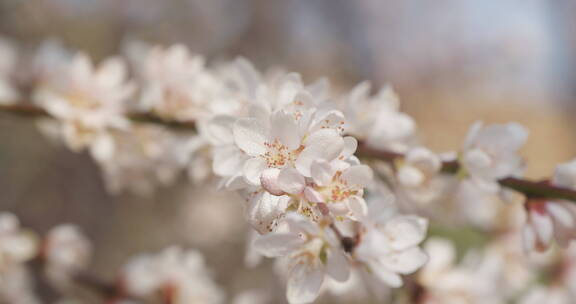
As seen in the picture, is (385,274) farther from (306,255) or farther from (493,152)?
(493,152)

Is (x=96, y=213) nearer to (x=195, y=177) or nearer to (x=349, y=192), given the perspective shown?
(x=195, y=177)

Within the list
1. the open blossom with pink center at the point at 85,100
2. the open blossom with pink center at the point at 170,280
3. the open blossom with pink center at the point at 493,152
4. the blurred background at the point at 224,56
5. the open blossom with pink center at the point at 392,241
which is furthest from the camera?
the blurred background at the point at 224,56

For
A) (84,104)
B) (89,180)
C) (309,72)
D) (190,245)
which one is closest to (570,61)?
(309,72)

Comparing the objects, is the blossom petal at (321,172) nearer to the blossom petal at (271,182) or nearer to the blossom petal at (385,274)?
the blossom petal at (271,182)

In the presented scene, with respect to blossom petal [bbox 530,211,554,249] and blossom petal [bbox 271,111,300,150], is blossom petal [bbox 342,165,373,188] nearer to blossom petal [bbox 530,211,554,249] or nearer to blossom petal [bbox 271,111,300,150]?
blossom petal [bbox 271,111,300,150]

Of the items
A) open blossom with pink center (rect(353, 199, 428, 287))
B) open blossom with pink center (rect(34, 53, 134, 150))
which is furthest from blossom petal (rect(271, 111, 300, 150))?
open blossom with pink center (rect(34, 53, 134, 150))

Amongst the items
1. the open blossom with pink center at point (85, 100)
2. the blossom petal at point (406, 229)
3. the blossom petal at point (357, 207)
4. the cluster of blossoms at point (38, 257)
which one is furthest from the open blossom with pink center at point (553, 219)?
the cluster of blossoms at point (38, 257)

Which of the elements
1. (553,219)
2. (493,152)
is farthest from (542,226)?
(493,152)
